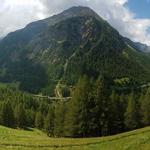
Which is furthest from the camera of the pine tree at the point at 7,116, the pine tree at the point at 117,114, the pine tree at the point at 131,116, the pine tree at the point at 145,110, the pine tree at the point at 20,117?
the pine tree at the point at 20,117

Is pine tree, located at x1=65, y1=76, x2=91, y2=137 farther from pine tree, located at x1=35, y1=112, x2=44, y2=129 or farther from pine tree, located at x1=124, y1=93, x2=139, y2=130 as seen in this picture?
pine tree, located at x1=35, y1=112, x2=44, y2=129

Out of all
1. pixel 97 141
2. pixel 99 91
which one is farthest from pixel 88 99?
pixel 97 141

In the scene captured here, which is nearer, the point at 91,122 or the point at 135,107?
the point at 91,122

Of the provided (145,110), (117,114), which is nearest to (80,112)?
(117,114)

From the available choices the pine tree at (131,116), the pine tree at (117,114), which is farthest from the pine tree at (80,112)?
the pine tree at (131,116)

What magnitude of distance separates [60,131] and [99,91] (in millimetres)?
26398

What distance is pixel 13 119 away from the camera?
154 metres

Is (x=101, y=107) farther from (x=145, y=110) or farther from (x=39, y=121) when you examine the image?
(x=39, y=121)

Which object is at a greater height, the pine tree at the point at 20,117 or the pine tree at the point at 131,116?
the pine tree at the point at 131,116

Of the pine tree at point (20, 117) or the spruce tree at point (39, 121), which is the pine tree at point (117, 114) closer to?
the spruce tree at point (39, 121)

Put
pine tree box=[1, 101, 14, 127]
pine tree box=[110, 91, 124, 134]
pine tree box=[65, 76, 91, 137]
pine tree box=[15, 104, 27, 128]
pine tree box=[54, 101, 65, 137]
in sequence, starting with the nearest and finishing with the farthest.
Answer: pine tree box=[65, 76, 91, 137] < pine tree box=[110, 91, 124, 134] < pine tree box=[54, 101, 65, 137] < pine tree box=[1, 101, 14, 127] < pine tree box=[15, 104, 27, 128]

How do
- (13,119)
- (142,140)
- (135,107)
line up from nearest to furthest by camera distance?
1. (142,140)
2. (135,107)
3. (13,119)

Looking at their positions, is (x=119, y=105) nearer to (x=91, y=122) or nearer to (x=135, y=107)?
(x=135, y=107)

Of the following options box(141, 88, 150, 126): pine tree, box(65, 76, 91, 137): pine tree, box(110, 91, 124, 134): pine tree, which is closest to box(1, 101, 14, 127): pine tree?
box(110, 91, 124, 134): pine tree
